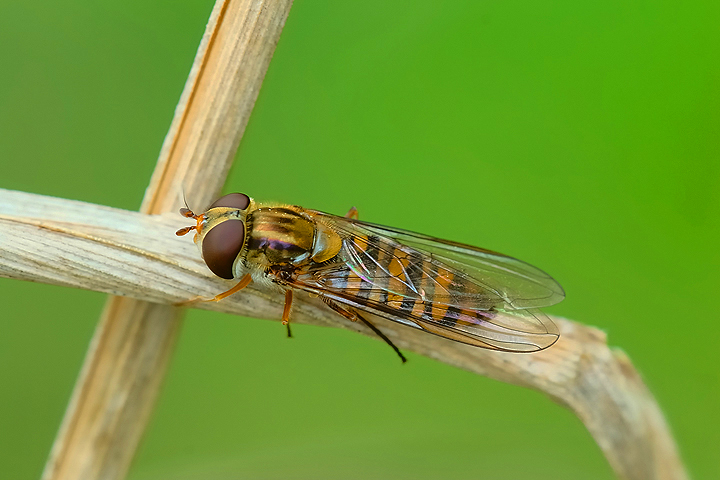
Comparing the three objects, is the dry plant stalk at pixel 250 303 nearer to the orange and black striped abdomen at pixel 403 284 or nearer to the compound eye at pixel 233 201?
the orange and black striped abdomen at pixel 403 284

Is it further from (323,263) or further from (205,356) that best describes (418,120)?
(205,356)

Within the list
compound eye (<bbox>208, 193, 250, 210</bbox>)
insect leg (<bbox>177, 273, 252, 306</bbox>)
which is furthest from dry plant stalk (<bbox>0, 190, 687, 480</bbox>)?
compound eye (<bbox>208, 193, 250, 210</bbox>)

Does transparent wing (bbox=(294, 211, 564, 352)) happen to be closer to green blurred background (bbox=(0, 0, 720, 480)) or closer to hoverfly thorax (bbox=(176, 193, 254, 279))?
hoverfly thorax (bbox=(176, 193, 254, 279))

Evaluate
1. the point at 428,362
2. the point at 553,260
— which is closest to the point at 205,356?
the point at 428,362

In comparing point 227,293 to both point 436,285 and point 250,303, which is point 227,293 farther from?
point 436,285

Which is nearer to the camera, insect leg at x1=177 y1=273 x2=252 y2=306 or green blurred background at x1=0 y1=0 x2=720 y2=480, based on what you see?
insect leg at x1=177 y1=273 x2=252 y2=306

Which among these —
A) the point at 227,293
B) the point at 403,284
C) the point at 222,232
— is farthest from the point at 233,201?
the point at 403,284
